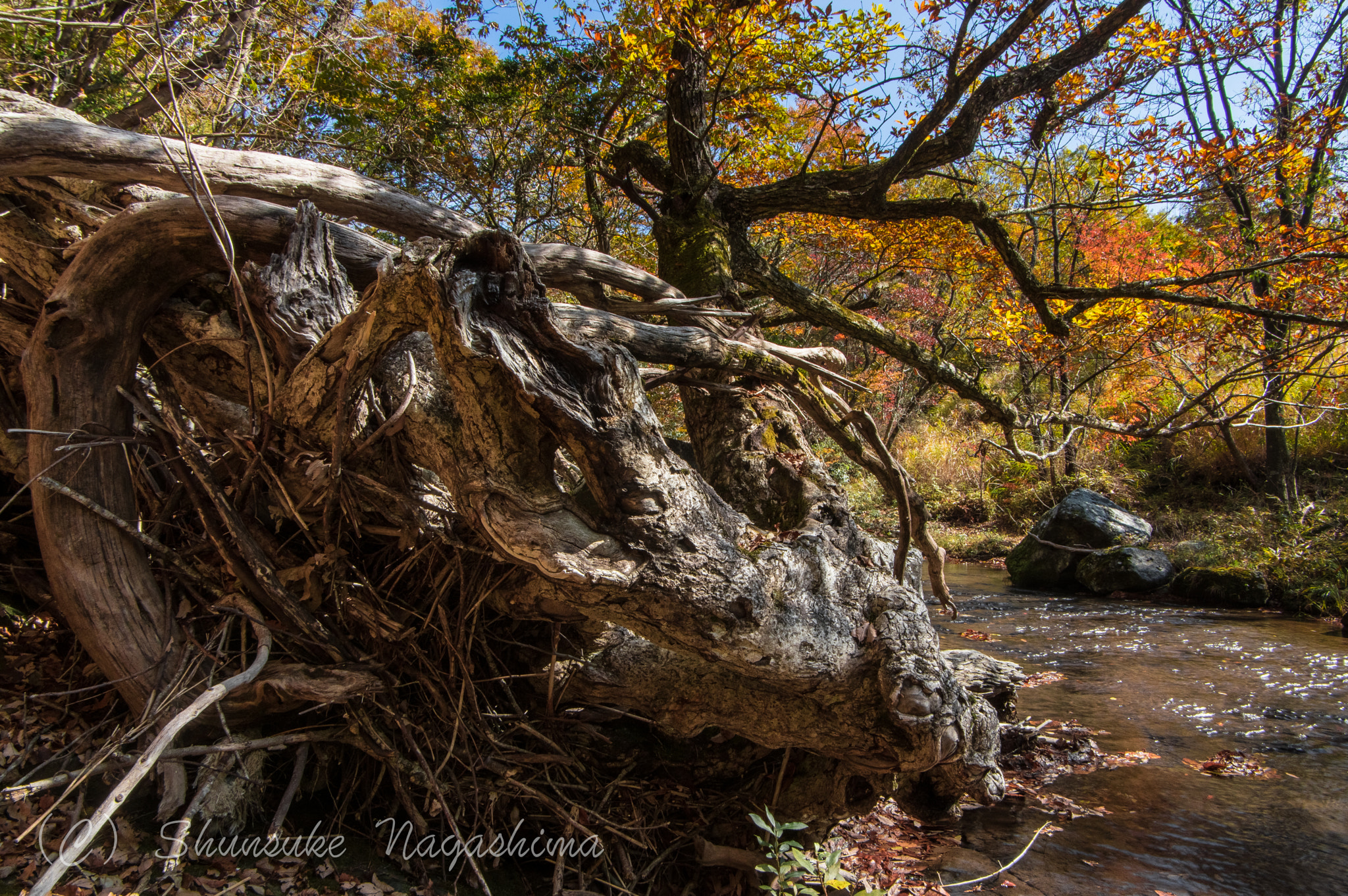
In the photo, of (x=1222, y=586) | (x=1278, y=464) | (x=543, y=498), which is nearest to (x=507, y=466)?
(x=543, y=498)

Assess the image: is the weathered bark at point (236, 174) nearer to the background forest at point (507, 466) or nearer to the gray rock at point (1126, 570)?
the background forest at point (507, 466)

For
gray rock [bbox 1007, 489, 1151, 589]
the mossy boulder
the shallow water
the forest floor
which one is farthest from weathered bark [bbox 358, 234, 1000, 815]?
gray rock [bbox 1007, 489, 1151, 589]

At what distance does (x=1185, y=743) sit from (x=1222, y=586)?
15.0 ft

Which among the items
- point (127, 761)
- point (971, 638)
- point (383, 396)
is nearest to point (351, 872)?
point (127, 761)

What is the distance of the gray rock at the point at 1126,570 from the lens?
28.4 feet

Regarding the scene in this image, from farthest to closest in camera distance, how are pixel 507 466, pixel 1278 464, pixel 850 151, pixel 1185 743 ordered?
pixel 1278 464, pixel 850 151, pixel 1185 743, pixel 507 466

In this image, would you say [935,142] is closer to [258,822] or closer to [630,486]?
[630,486]

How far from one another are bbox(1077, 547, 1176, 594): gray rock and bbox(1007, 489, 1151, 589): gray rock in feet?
0.70

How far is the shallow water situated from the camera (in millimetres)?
3166

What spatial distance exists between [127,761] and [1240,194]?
10986 millimetres

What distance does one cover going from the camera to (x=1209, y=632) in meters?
6.80

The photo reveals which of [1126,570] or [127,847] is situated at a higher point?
[1126,570]

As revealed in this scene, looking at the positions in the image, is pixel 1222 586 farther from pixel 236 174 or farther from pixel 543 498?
pixel 236 174

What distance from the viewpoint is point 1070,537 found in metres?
9.60
